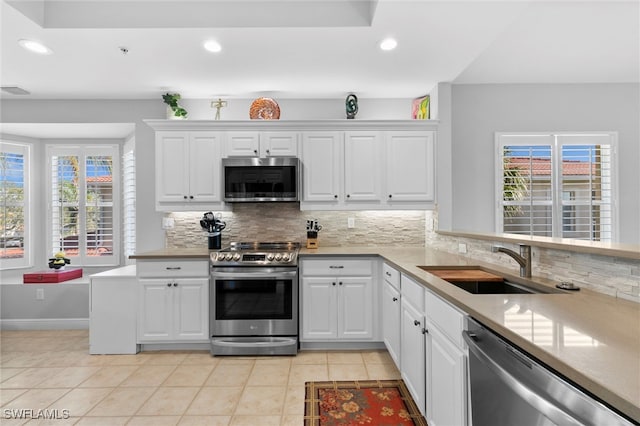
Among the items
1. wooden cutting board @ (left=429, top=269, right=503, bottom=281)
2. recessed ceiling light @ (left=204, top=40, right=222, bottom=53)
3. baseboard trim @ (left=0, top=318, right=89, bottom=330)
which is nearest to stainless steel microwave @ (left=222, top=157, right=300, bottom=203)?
recessed ceiling light @ (left=204, top=40, right=222, bottom=53)

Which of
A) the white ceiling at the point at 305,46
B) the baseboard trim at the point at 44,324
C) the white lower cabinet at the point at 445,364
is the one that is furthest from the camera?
the baseboard trim at the point at 44,324

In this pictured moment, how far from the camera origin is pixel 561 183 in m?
3.71

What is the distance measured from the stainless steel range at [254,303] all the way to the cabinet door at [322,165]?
2.40 ft

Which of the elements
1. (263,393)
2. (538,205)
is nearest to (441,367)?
(263,393)

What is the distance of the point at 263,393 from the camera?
232 centimetres

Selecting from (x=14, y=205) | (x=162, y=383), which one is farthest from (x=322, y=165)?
(x=14, y=205)

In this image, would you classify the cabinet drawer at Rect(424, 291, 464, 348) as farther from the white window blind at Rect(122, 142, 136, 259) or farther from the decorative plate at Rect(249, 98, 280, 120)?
the white window blind at Rect(122, 142, 136, 259)

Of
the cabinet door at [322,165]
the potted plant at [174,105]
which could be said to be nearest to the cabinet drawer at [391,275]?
the cabinet door at [322,165]

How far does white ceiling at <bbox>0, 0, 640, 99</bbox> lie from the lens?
7.36ft

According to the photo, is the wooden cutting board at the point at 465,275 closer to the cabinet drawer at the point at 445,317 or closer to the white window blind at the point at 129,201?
the cabinet drawer at the point at 445,317

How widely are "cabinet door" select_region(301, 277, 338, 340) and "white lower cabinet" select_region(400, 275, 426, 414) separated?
829 mm

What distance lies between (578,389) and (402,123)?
2.86m

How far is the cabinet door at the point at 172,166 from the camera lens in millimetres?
3285

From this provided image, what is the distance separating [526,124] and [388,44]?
224cm
